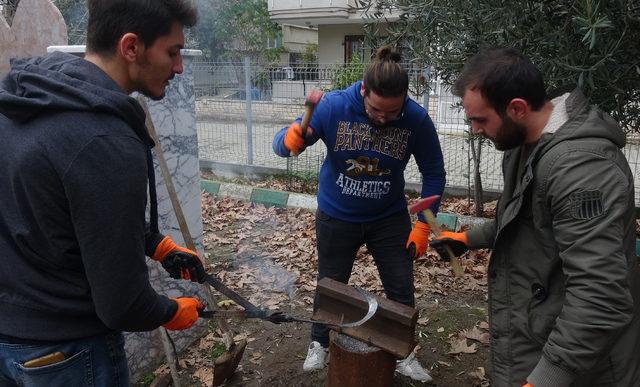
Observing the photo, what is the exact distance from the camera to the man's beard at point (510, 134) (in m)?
1.97

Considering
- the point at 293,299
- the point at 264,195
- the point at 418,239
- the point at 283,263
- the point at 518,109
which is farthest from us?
the point at 264,195

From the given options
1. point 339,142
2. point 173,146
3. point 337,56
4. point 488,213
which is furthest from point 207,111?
point 337,56

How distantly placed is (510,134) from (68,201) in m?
1.58

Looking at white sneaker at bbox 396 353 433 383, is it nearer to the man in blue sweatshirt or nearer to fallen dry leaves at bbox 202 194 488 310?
the man in blue sweatshirt

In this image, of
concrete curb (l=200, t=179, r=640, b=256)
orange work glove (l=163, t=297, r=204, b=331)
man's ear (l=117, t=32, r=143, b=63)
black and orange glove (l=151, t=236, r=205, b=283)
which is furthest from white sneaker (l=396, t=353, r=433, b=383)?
concrete curb (l=200, t=179, r=640, b=256)

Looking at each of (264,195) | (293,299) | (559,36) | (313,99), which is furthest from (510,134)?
(264,195)

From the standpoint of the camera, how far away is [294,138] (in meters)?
3.17

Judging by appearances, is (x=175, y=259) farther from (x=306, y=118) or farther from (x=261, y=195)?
(x=261, y=195)

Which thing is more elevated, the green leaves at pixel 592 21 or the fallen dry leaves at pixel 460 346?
the green leaves at pixel 592 21

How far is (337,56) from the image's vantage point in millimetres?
20516

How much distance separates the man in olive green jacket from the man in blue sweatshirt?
100 cm

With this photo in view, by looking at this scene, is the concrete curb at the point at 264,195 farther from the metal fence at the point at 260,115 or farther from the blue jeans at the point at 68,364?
the blue jeans at the point at 68,364

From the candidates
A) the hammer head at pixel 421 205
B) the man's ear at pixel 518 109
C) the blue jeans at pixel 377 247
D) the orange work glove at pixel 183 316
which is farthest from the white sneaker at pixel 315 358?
the man's ear at pixel 518 109

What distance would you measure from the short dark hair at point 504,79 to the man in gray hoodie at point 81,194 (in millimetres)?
1069
